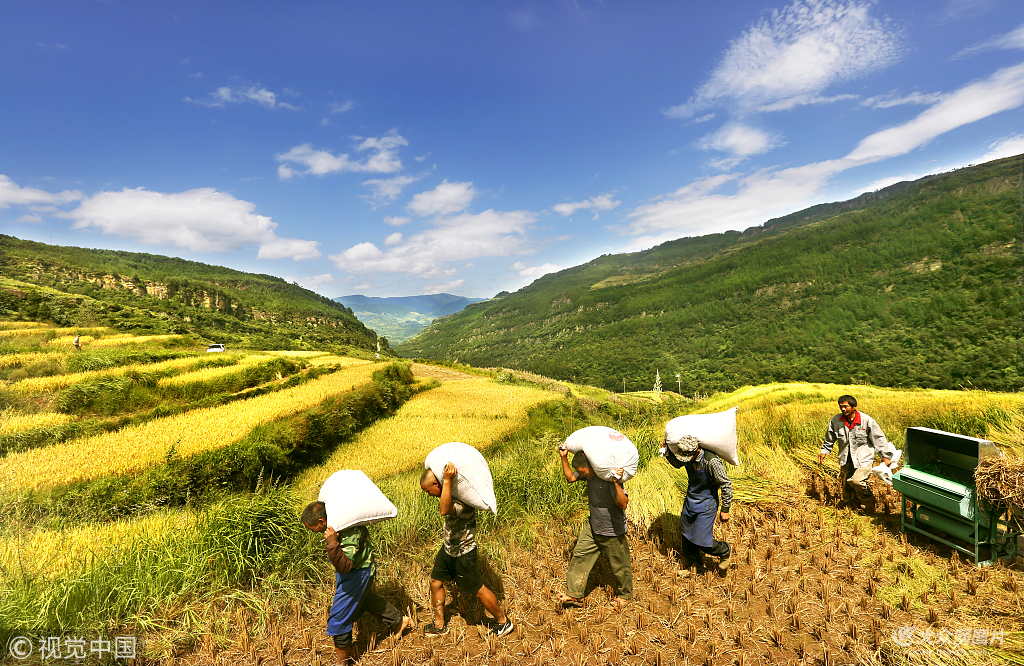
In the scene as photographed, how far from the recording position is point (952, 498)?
4215 millimetres

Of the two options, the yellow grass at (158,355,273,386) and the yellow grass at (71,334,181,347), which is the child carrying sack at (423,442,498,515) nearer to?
the yellow grass at (158,355,273,386)

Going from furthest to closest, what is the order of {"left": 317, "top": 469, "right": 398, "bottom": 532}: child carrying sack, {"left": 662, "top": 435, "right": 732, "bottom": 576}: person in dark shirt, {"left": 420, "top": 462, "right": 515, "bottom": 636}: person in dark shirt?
{"left": 662, "top": 435, "right": 732, "bottom": 576}: person in dark shirt, {"left": 420, "top": 462, "right": 515, "bottom": 636}: person in dark shirt, {"left": 317, "top": 469, "right": 398, "bottom": 532}: child carrying sack

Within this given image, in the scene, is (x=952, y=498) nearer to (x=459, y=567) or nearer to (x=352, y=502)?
(x=459, y=567)

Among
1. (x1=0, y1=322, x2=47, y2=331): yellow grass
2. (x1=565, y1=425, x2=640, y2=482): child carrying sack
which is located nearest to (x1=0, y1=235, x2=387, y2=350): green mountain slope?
(x1=0, y1=322, x2=47, y2=331): yellow grass

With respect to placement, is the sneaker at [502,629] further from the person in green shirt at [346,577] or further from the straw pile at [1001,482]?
the straw pile at [1001,482]

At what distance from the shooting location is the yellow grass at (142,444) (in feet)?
27.0

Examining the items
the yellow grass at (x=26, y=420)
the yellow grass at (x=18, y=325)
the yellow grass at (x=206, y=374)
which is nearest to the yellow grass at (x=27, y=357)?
the yellow grass at (x=206, y=374)

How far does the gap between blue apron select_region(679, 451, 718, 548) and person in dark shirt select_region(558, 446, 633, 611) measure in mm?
1069

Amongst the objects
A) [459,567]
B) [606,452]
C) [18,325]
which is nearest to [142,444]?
[459,567]

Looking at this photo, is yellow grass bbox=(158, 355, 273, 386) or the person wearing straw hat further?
yellow grass bbox=(158, 355, 273, 386)

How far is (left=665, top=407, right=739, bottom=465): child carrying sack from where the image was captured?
408cm

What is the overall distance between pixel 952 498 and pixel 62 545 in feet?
38.2

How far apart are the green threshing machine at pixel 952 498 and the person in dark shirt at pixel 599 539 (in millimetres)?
3938

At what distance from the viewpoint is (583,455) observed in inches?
147
